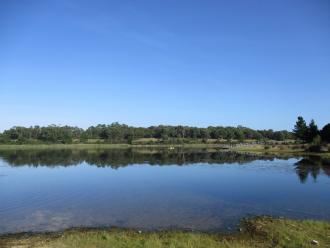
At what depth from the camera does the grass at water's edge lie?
51.9 feet

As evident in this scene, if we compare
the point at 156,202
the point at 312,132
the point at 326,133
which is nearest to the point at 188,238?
the point at 156,202

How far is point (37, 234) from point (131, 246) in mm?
6299

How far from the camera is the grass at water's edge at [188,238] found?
51.9ft

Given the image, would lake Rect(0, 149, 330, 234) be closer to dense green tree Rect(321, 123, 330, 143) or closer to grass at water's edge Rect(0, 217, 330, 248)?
grass at water's edge Rect(0, 217, 330, 248)

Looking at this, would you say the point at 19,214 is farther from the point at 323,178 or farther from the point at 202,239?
the point at 323,178

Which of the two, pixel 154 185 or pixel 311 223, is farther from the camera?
pixel 154 185

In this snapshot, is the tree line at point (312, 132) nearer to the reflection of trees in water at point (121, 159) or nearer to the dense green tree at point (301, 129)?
the dense green tree at point (301, 129)

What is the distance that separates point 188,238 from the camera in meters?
16.8

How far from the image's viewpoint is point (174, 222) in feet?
70.1

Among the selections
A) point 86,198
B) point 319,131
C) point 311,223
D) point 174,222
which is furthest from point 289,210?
point 319,131

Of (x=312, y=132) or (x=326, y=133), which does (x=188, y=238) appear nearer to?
(x=326, y=133)

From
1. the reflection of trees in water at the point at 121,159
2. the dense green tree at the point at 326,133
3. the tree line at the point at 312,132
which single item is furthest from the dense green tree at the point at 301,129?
Result: the reflection of trees in water at the point at 121,159

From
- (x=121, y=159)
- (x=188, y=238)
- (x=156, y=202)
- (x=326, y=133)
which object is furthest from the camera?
(x=326, y=133)

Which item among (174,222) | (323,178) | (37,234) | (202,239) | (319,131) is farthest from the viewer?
(319,131)
